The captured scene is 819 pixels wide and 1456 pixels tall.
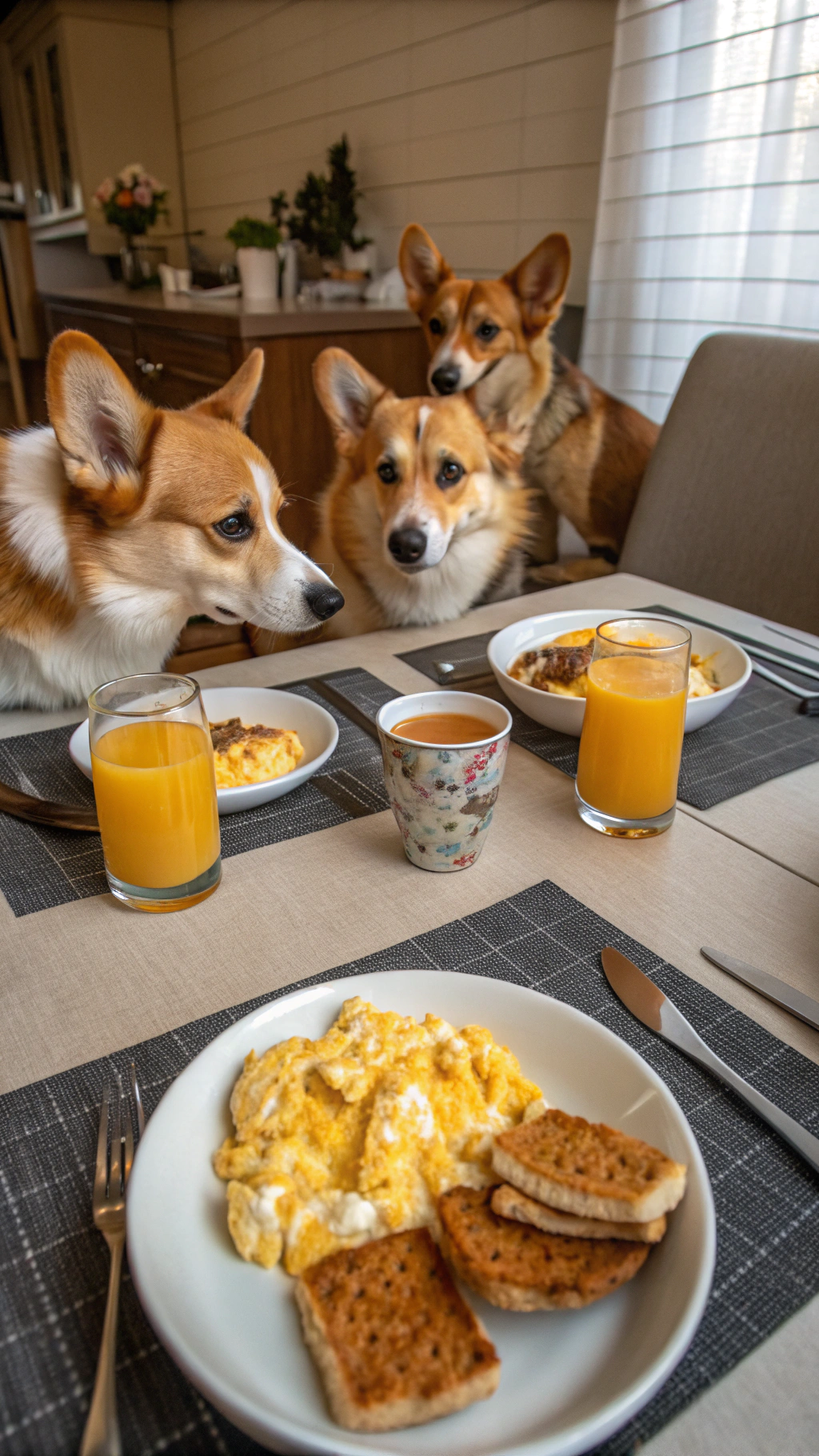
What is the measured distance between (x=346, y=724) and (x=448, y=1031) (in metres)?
0.61

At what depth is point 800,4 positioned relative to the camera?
6.65ft

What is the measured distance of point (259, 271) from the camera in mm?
3928

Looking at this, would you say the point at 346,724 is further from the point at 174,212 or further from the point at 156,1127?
the point at 174,212

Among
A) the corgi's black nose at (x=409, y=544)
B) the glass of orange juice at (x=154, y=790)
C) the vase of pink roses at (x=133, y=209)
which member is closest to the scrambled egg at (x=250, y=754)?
the glass of orange juice at (x=154, y=790)

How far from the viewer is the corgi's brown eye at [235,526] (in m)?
1.31

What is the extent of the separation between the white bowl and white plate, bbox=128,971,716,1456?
534 millimetres

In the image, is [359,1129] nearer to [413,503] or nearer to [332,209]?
[413,503]

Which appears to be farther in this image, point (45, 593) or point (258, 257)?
point (258, 257)

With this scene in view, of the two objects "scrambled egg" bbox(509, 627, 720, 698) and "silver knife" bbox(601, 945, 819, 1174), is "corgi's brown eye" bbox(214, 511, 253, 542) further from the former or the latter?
"silver knife" bbox(601, 945, 819, 1174)

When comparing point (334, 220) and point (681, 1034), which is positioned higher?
point (334, 220)

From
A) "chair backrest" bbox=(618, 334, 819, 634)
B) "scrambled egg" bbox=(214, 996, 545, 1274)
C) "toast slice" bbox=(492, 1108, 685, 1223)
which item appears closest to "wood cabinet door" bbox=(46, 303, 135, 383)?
"chair backrest" bbox=(618, 334, 819, 634)

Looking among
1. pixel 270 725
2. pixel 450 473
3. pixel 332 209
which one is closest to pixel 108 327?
pixel 332 209

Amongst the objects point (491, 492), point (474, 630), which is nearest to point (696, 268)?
point (491, 492)

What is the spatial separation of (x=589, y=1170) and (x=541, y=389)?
2276 millimetres
